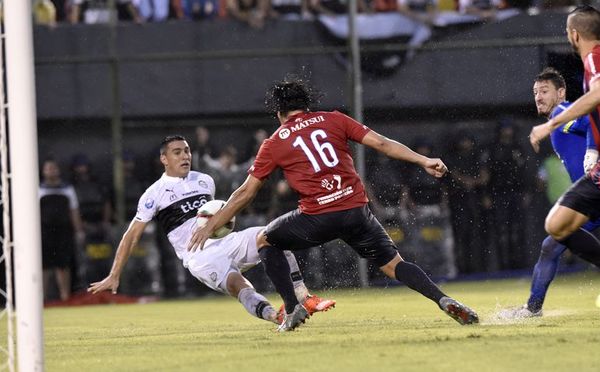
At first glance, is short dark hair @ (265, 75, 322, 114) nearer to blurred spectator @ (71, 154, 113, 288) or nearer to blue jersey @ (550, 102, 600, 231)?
blue jersey @ (550, 102, 600, 231)

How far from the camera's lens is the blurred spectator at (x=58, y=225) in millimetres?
16734

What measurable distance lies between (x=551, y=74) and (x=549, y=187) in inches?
303

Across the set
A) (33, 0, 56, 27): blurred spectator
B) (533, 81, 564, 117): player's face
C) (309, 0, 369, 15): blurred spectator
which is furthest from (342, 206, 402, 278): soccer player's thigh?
(33, 0, 56, 27): blurred spectator

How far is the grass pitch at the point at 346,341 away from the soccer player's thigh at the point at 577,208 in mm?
719

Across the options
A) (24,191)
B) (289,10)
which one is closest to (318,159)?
(24,191)

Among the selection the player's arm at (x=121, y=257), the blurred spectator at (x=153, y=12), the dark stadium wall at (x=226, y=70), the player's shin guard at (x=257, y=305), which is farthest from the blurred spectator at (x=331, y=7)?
the player's shin guard at (x=257, y=305)

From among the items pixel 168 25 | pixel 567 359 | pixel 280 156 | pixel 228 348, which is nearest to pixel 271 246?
pixel 280 156

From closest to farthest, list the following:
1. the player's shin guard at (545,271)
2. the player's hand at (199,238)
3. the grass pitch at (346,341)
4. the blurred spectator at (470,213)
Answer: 1. the grass pitch at (346,341)
2. the player's hand at (199,238)
3. the player's shin guard at (545,271)
4. the blurred spectator at (470,213)

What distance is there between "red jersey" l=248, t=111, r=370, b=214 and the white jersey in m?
1.83

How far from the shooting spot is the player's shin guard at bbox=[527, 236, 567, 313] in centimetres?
962

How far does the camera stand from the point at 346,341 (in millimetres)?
7898

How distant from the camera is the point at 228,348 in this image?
308 inches

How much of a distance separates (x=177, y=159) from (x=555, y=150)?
3389mm

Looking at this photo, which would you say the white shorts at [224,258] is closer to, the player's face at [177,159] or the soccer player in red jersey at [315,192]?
the player's face at [177,159]
